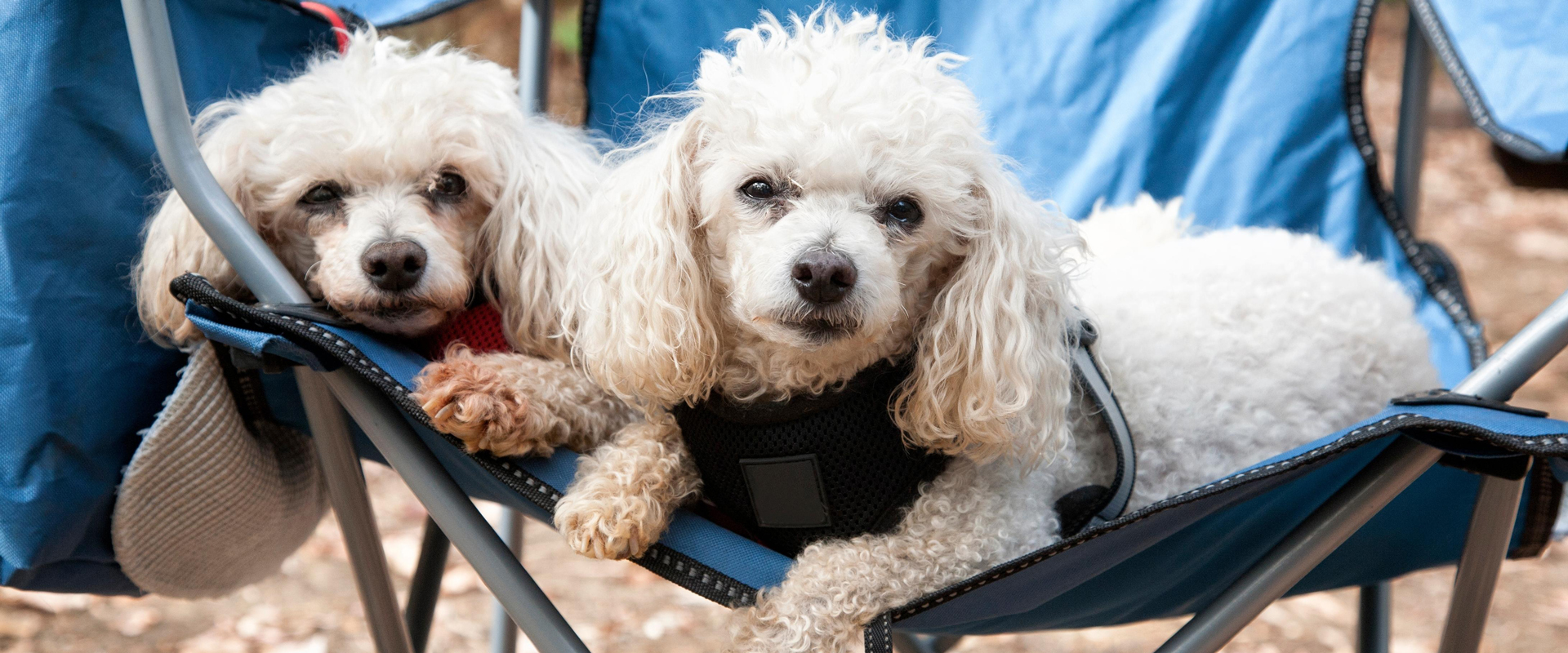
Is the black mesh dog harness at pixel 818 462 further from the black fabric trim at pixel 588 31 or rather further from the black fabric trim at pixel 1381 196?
the black fabric trim at pixel 1381 196

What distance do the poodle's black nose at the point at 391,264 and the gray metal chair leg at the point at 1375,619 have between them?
1.33 meters

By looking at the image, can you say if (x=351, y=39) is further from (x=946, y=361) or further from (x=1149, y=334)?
(x=1149, y=334)

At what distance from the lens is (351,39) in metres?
1.47

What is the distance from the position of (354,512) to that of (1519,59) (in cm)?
154

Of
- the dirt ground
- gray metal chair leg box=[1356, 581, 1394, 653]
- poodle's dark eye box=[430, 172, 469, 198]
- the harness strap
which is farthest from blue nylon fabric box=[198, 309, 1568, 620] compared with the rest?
the dirt ground

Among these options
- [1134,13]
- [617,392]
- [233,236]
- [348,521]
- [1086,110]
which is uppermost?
[1134,13]

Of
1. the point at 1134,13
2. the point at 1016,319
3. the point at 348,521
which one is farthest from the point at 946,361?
the point at 1134,13

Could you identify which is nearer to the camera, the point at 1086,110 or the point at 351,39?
the point at 351,39

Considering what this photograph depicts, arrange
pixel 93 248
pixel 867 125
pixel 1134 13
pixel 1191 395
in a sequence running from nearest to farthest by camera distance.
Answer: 1. pixel 867 125
2. pixel 93 248
3. pixel 1191 395
4. pixel 1134 13

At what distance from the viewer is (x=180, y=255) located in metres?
1.23

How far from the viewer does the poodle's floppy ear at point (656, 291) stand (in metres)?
1.11

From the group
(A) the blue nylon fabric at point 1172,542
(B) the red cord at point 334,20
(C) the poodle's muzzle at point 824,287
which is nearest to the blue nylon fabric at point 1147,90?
(B) the red cord at point 334,20

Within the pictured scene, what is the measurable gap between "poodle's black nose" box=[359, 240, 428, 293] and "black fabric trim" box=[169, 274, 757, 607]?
189mm

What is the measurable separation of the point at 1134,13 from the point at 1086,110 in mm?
186
